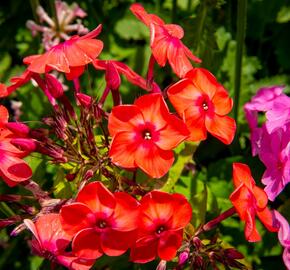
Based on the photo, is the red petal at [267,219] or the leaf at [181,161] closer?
the red petal at [267,219]

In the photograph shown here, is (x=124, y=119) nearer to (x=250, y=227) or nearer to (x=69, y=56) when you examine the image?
(x=69, y=56)

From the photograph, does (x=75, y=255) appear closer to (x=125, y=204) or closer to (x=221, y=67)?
(x=125, y=204)

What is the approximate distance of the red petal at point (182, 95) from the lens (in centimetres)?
163

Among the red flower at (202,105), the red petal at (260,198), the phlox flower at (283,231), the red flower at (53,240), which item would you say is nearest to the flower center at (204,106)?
the red flower at (202,105)

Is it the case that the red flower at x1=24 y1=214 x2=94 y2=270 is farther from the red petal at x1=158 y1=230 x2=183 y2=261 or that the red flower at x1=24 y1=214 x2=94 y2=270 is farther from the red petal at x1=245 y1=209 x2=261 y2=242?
the red petal at x1=245 y1=209 x2=261 y2=242

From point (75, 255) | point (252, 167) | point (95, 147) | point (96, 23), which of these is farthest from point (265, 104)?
point (96, 23)

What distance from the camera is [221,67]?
2545mm

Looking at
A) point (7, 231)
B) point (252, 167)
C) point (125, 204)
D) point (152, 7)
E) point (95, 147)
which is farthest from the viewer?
point (152, 7)

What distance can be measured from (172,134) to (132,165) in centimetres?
12

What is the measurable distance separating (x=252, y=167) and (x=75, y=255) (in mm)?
928

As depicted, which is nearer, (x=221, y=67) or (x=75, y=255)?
(x=75, y=255)

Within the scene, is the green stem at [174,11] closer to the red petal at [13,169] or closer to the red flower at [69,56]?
the red flower at [69,56]

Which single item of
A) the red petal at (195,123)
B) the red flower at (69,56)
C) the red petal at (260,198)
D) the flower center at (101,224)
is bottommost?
the red petal at (260,198)

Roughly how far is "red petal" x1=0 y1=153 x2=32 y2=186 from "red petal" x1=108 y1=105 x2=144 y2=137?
0.23 metres
